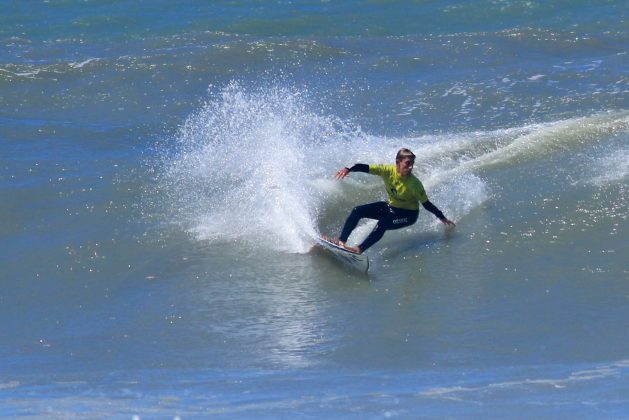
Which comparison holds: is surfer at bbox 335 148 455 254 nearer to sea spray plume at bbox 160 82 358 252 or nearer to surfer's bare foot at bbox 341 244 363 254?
surfer's bare foot at bbox 341 244 363 254

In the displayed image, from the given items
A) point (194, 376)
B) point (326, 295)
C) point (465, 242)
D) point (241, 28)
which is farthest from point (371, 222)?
point (241, 28)

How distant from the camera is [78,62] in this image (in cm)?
1955

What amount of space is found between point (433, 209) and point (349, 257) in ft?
3.55

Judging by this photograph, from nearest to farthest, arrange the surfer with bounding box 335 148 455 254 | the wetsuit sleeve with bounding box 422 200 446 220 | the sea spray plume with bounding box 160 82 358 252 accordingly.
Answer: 1. the surfer with bounding box 335 148 455 254
2. the wetsuit sleeve with bounding box 422 200 446 220
3. the sea spray plume with bounding box 160 82 358 252

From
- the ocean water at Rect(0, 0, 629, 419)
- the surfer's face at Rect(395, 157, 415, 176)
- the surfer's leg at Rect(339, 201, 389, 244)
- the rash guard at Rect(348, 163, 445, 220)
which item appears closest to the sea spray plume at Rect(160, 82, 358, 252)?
the ocean water at Rect(0, 0, 629, 419)

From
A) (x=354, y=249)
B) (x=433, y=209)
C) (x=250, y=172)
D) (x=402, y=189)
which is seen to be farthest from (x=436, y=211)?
(x=250, y=172)

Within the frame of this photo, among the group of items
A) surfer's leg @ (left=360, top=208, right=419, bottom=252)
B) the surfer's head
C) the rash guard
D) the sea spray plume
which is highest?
the surfer's head

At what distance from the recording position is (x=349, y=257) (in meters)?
9.76

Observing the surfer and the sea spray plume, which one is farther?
the sea spray plume

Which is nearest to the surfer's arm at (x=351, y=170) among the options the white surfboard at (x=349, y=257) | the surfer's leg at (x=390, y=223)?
the surfer's leg at (x=390, y=223)

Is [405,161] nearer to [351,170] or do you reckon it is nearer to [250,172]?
[351,170]

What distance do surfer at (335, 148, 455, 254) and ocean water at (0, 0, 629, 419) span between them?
0.31 meters

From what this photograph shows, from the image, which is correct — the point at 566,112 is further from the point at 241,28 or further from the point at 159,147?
the point at 241,28

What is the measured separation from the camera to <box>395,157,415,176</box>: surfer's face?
999cm
